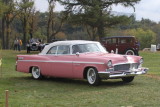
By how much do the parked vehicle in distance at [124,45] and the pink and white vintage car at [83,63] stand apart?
16312mm

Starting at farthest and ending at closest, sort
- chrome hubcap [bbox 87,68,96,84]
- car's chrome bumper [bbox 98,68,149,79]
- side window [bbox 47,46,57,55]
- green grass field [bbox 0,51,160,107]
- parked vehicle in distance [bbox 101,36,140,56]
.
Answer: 1. parked vehicle in distance [bbox 101,36,140,56]
2. side window [bbox 47,46,57,55]
3. chrome hubcap [bbox 87,68,96,84]
4. car's chrome bumper [bbox 98,68,149,79]
5. green grass field [bbox 0,51,160,107]

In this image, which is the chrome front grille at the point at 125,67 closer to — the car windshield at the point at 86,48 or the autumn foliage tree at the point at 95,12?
the car windshield at the point at 86,48

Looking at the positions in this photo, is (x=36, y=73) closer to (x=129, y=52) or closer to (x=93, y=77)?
(x=93, y=77)

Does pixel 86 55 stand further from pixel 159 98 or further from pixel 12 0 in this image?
pixel 12 0

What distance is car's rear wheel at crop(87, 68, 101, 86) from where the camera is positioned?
11.7m

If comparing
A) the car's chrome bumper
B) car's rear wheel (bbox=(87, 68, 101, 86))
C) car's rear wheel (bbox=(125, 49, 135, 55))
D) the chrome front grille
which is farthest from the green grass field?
car's rear wheel (bbox=(125, 49, 135, 55))

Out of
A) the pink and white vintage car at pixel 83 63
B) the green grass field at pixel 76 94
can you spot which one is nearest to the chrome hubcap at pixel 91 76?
the pink and white vintage car at pixel 83 63

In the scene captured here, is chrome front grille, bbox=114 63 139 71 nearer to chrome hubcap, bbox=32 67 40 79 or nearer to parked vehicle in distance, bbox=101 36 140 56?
chrome hubcap, bbox=32 67 40 79

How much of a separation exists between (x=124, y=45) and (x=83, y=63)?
18.1m

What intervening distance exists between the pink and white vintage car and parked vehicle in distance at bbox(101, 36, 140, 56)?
16.3 metres

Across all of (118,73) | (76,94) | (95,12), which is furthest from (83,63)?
(95,12)

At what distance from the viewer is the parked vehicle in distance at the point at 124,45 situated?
2937 cm

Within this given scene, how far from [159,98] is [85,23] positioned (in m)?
31.2

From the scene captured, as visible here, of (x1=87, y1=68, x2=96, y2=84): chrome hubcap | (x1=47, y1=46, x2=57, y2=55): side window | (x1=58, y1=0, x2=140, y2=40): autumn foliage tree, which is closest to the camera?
(x1=87, y1=68, x2=96, y2=84): chrome hubcap
